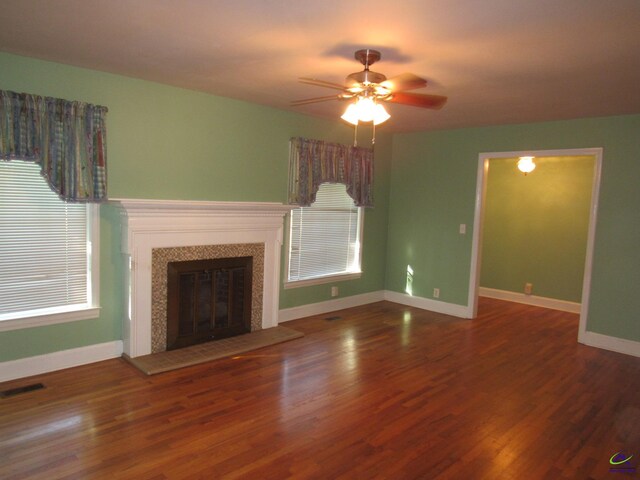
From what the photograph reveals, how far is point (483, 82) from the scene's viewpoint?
3465 mm

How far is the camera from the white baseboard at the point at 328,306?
530 cm

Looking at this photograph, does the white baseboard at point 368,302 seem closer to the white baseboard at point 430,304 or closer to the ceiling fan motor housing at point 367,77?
the white baseboard at point 430,304

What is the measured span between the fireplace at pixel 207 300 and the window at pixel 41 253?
2.21 feet

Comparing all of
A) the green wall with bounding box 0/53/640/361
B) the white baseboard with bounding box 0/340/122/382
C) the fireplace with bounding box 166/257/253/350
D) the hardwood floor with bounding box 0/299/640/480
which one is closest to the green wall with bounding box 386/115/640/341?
the green wall with bounding box 0/53/640/361

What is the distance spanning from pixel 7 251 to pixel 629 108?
5529 millimetres

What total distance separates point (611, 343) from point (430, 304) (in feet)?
6.98

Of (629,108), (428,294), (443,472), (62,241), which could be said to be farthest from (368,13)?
(428,294)

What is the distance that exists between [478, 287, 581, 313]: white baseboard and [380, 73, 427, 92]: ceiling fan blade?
5096 mm

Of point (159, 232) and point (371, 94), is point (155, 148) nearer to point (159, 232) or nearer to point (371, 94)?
point (159, 232)

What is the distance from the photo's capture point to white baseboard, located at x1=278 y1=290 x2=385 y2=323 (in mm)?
5297

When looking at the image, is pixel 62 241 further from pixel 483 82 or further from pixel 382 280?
pixel 382 280

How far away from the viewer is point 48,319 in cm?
355

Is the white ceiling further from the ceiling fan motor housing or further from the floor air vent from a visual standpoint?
the floor air vent

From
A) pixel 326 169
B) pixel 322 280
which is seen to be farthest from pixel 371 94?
pixel 322 280
